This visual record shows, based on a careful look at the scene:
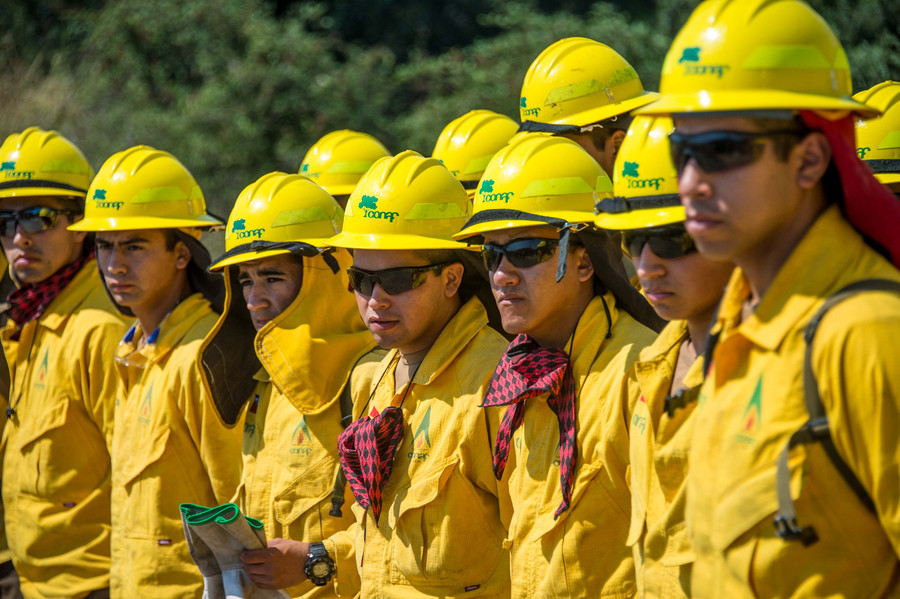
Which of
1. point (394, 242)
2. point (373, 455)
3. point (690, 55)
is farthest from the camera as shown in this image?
point (394, 242)

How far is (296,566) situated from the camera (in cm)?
468

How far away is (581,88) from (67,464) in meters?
3.68

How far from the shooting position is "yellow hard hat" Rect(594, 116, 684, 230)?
11.1ft

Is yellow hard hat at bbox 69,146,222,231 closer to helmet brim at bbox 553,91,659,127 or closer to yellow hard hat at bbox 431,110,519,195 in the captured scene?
yellow hard hat at bbox 431,110,519,195

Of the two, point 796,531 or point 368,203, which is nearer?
point 796,531

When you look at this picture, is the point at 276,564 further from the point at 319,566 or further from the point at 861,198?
the point at 861,198

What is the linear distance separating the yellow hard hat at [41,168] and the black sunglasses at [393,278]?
336cm

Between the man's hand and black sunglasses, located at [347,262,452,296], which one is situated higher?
black sunglasses, located at [347,262,452,296]

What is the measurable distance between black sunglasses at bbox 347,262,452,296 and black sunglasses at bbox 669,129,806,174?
→ 2085 mm

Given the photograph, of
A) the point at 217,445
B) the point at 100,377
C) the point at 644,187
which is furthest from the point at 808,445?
the point at 100,377

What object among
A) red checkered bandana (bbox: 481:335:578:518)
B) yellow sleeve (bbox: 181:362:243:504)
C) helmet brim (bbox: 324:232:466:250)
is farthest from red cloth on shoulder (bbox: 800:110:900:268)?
yellow sleeve (bbox: 181:362:243:504)

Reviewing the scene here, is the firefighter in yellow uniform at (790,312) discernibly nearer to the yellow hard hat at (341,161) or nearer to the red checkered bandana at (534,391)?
the red checkered bandana at (534,391)

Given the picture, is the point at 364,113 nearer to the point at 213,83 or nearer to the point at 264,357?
the point at 213,83

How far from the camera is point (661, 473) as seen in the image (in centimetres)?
326
